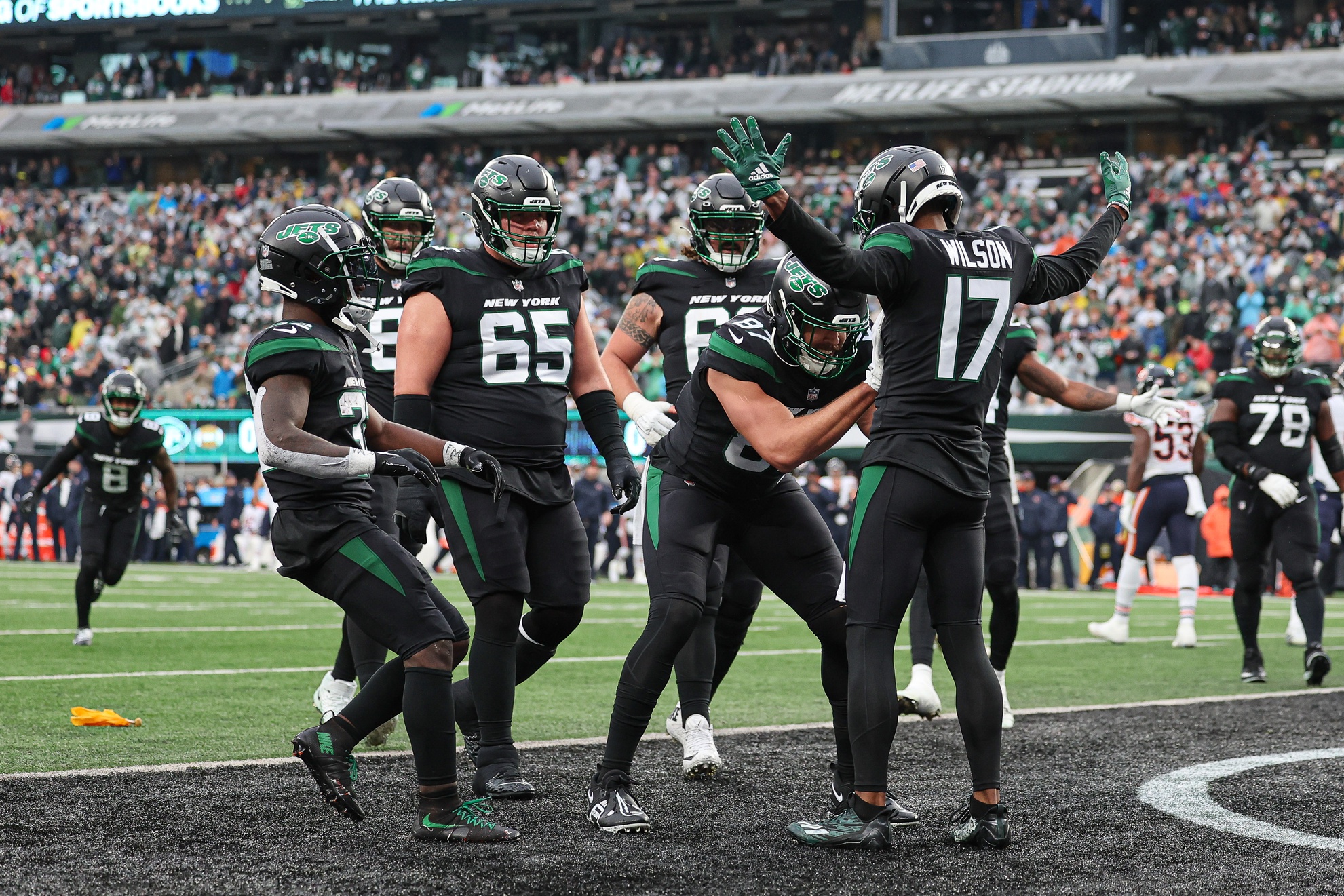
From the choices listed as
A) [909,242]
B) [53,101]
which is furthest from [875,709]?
[53,101]

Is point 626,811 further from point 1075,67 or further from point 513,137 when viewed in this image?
point 513,137

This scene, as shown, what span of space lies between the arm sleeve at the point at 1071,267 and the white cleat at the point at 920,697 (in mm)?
2417

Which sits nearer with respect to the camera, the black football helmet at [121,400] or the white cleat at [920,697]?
the white cleat at [920,697]

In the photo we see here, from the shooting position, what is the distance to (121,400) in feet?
36.5

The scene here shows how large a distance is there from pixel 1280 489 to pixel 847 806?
5.20 m

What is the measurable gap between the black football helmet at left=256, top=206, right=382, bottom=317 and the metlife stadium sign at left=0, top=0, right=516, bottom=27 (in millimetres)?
32558

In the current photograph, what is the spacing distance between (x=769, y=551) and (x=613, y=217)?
26.3 metres

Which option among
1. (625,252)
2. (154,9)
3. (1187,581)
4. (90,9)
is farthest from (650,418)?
(90,9)

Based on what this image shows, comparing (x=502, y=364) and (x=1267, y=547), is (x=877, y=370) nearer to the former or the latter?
(x=502, y=364)

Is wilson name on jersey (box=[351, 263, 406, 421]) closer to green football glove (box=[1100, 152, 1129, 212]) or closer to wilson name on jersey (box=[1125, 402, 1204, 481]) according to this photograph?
green football glove (box=[1100, 152, 1129, 212])

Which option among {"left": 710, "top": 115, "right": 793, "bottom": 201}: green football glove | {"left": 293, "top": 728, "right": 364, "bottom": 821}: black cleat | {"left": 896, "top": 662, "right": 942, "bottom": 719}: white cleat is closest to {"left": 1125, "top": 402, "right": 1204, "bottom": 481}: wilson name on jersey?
{"left": 896, "top": 662, "right": 942, "bottom": 719}: white cleat

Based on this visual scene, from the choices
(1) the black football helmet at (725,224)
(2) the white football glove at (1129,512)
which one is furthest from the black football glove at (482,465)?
(2) the white football glove at (1129,512)

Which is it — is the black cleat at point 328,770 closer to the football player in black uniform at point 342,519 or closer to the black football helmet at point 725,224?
the football player in black uniform at point 342,519

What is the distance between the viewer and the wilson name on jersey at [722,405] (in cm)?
486
